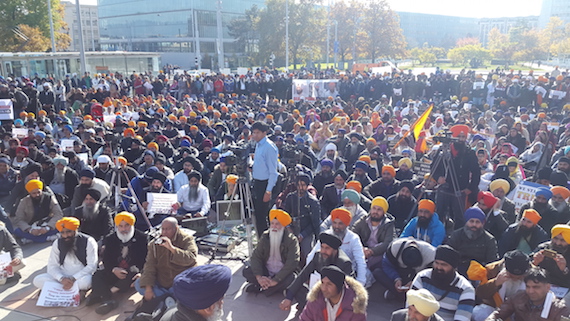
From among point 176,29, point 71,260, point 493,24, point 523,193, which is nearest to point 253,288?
point 71,260

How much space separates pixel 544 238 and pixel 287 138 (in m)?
6.32

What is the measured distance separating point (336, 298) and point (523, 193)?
4.75 meters

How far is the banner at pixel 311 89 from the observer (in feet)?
65.4

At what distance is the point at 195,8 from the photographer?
214 ft

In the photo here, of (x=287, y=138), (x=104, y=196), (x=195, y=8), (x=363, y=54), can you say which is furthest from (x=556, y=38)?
(x=104, y=196)

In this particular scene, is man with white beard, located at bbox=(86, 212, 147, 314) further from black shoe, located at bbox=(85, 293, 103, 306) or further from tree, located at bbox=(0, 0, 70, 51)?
tree, located at bbox=(0, 0, 70, 51)

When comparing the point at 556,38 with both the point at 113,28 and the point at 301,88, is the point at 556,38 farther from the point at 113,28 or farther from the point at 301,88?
the point at 113,28

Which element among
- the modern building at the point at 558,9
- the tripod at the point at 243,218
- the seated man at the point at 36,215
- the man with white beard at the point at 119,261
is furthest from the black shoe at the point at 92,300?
the modern building at the point at 558,9

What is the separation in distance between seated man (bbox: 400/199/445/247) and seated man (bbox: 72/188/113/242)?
4176mm

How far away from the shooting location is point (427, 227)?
578 centimetres

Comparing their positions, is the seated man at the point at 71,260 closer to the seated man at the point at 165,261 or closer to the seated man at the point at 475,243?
the seated man at the point at 165,261

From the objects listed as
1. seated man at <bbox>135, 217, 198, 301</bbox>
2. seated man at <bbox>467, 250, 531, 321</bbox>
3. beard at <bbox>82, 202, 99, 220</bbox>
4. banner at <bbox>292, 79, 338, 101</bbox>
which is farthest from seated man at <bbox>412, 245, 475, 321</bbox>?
banner at <bbox>292, 79, 338, 101</bbox>

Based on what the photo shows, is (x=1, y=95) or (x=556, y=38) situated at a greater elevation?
(x=556, y=38)

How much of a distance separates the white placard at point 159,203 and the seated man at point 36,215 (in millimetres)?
1463
